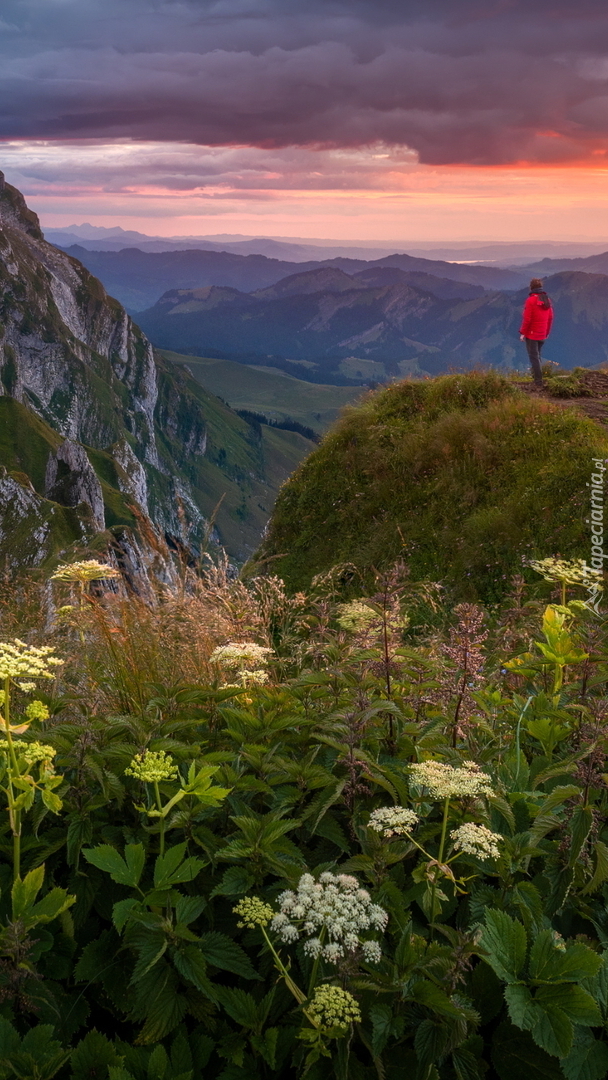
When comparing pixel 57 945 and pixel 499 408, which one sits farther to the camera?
pixel 499 408

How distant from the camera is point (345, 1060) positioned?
1966 millimetres

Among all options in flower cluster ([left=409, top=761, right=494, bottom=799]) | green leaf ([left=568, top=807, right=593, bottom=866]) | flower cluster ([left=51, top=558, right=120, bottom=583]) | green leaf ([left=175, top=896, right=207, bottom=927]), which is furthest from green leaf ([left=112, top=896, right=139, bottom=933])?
flower cluster ([left=51, top=558, right=120, bottom=583])

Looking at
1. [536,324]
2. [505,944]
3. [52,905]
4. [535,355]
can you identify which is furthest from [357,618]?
[536,324]

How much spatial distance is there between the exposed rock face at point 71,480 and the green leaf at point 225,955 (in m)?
139

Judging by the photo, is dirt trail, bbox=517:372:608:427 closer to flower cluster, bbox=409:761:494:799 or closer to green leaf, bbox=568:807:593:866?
green leaf, bbox=568:807:593:866

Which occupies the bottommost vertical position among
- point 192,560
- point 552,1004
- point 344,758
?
point 192,560

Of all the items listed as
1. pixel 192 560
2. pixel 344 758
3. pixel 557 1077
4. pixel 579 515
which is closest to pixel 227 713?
pixel 344 758

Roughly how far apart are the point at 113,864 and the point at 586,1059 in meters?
1.55

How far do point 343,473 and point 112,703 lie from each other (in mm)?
13612

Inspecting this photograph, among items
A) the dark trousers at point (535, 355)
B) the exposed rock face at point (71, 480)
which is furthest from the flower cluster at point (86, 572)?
the exposed rock face at point (71, 480)

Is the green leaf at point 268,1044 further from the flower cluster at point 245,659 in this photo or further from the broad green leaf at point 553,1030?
the flower cluster at point 245,659

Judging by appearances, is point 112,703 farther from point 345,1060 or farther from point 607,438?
point 607,438

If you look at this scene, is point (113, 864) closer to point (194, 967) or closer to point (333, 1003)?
point (194, 967)

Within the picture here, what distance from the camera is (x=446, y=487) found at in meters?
14.9
